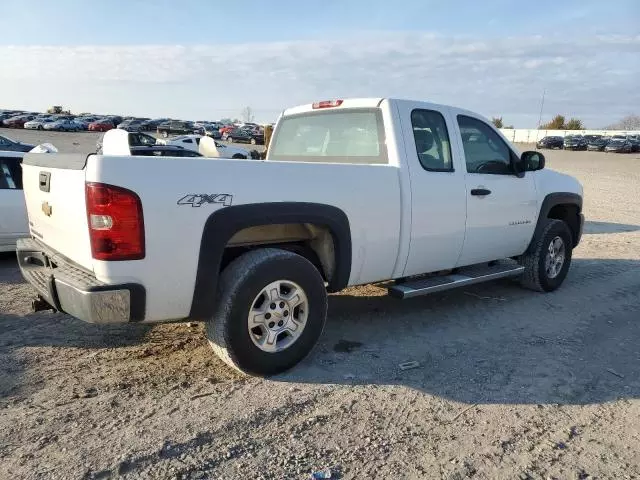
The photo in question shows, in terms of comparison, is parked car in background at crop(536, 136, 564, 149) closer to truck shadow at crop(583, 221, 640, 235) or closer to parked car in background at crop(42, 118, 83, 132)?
parked car in background at crop(42, 118, 83, 132)


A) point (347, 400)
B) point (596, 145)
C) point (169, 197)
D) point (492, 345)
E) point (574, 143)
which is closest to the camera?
point (169, 197)

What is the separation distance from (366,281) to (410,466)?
1.75 metres

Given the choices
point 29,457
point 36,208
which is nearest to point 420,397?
point 29,457

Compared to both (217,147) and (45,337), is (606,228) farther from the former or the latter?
(217,147)

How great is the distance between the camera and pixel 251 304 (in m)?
3.60

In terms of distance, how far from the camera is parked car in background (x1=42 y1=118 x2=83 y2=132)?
55431mm

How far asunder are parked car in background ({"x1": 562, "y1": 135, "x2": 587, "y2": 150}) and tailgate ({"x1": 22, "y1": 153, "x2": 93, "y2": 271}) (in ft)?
207


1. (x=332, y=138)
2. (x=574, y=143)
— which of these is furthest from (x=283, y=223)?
(x=574, y=143)

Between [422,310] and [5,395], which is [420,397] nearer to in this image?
[422,310]

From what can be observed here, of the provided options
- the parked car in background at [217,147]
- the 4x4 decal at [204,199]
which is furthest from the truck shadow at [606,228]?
the parked car in background at [217,147]

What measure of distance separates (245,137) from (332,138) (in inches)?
1745

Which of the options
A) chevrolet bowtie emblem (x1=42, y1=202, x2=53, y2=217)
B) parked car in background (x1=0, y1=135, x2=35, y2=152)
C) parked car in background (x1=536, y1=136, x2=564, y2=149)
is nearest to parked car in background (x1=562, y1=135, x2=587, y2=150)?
parked car in background (x1=536, y1=136, x2=564, y2=149)

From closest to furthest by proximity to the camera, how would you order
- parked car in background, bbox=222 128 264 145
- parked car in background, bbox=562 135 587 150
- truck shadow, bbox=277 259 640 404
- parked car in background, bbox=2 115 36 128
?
truck shadow, bbox=277 259 640 404 < parked car in background, bbox=222 128 264 145 < parked car in background, bbox=562 135 587 150 < parked car in background, bbox=2 115 36 128

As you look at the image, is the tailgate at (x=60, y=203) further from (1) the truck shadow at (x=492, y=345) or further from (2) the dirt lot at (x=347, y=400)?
(1) the truck shadow at (x=492, y=345)
